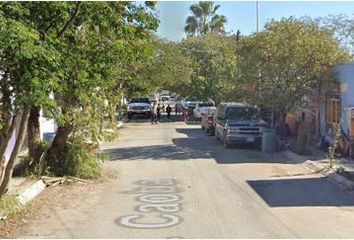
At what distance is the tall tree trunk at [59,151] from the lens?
15883 mm

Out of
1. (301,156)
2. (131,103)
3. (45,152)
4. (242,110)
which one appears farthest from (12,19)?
(131,103)

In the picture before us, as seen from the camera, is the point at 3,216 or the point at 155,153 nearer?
the point at 3,216

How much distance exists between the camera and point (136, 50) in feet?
43.8

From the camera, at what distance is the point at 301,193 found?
13641 millimetres

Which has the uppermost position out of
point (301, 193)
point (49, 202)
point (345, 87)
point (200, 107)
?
point (345, 87)

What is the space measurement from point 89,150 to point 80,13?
628cm

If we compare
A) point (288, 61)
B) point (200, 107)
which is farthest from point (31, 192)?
point (200, 107)

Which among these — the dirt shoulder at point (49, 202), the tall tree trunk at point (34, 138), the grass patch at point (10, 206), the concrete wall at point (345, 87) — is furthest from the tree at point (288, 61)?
the grass patch at point (10, 206)

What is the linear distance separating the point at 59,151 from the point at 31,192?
318cm

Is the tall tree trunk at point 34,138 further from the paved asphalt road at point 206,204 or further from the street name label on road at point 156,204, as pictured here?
the street name label on road at point 156,204

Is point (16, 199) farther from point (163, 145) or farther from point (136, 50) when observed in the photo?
point (163, 145)

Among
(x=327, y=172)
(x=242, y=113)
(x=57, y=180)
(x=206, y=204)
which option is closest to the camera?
(x=206, y=204)

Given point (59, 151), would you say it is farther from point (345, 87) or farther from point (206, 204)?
point (345, 87)

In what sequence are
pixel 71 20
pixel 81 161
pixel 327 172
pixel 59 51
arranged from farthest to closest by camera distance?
pixel 327 172 → pixel 81 161 → pixel 71 20 → pixel 59 51
